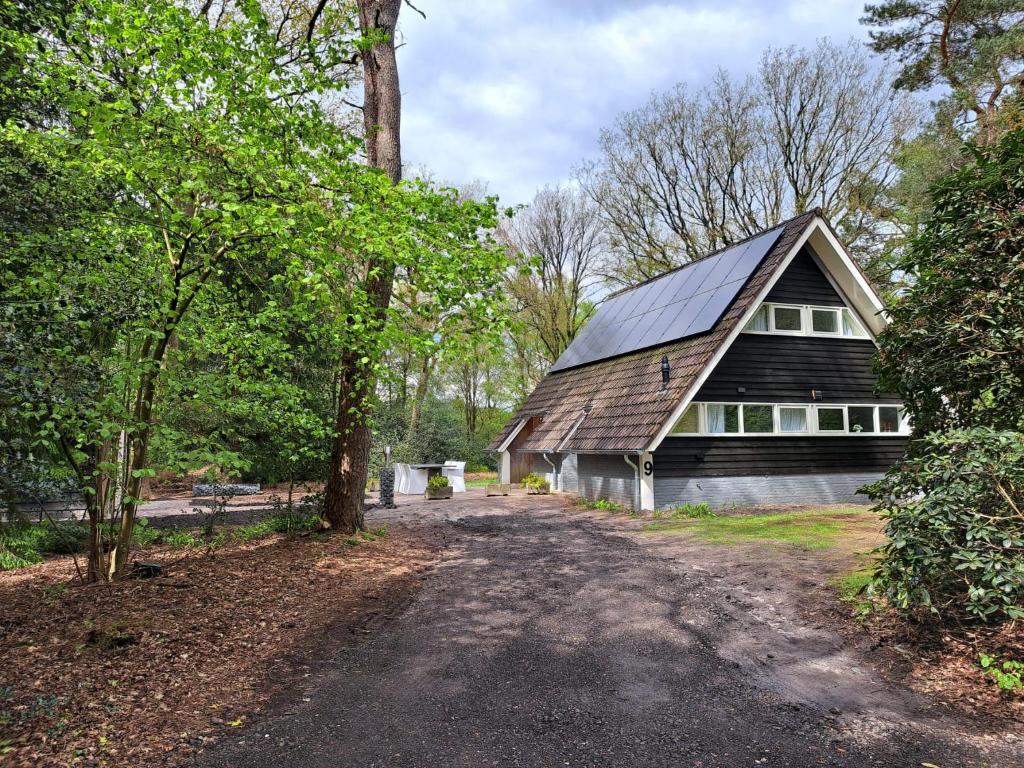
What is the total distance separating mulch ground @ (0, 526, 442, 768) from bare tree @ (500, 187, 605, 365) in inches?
998

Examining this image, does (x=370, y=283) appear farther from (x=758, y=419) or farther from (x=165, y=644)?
(x=758, y=419)

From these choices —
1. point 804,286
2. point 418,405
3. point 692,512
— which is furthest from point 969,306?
point 418,405

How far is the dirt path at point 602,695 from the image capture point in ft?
11.6

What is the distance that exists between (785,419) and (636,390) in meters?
4.03

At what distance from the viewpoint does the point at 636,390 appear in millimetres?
16062

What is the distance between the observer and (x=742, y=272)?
1578 centimetres

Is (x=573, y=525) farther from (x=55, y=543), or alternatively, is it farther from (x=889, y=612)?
(x=55, y=543)

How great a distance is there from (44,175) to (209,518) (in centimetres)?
507

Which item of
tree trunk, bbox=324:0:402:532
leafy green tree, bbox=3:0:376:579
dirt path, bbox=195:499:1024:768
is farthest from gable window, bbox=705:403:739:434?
leafy green tree, bbox=3:0:376:579

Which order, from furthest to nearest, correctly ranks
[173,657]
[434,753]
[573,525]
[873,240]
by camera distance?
[873,240]
[573,525]
[173,657]
[434,753]

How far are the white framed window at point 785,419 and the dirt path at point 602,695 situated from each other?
26.5ft

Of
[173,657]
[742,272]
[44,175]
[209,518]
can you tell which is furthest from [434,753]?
[742,272]

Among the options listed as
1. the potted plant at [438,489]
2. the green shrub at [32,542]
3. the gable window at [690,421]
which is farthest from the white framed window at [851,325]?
the green shrub at [32,542]

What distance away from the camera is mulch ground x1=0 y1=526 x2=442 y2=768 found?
3.67m
